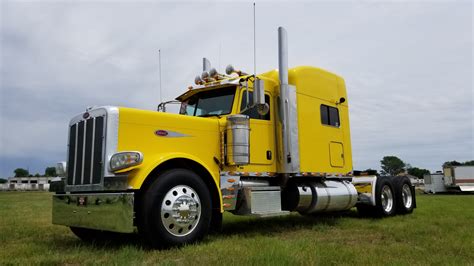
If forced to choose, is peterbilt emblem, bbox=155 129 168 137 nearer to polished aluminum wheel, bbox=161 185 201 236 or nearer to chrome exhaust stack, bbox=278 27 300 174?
polished aluminum wheel, bbox=161 185 201 236

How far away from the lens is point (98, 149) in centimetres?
618

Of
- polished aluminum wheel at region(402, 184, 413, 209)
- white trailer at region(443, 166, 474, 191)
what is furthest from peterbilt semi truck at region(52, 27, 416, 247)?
white trailer at region(443, 166, 474, 191)

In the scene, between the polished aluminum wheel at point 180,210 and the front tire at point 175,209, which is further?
the polished aluminum wheel at point 180,210

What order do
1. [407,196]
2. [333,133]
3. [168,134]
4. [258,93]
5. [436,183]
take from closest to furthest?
[168,134] → [258,93] → [333,133] → [407,196] → [436,183]

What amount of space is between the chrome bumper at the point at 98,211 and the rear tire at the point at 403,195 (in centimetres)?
874

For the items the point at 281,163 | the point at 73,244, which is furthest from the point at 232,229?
the point at 73,244

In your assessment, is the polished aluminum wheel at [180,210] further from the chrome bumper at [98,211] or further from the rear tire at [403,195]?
the rear tire at [403,195]

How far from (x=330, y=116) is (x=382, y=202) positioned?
3.25 meters

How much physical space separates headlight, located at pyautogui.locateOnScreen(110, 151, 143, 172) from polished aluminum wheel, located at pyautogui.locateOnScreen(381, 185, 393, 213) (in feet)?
26.4

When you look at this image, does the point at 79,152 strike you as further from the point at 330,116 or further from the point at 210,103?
the point at 330,116

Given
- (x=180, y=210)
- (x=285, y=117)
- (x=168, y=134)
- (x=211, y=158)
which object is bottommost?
(x=180, y=210)

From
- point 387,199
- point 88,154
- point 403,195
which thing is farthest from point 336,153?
point 88,154

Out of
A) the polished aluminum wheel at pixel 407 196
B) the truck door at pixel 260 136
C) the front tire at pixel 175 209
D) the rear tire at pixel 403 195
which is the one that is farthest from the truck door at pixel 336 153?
the front tire at pixel 175 209

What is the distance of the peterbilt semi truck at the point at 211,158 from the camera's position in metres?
5.79
